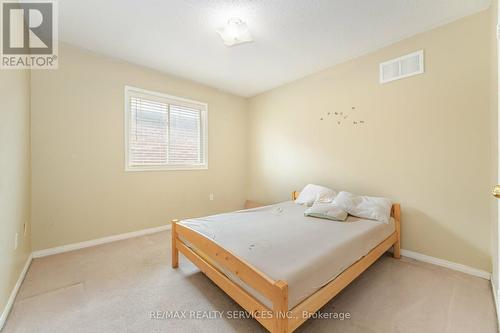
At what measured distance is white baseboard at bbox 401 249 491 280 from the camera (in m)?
2.00

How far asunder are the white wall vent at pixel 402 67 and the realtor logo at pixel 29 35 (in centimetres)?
359

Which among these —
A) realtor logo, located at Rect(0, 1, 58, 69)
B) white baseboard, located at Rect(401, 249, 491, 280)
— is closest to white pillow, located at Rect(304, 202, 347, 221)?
white baseboard, located at Rect(401, 249, 491, 280)

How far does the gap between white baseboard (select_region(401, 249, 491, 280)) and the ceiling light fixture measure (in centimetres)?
305

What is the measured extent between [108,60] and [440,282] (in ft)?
15.0

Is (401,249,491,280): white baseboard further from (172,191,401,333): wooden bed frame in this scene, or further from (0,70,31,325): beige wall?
(0,70,31,325): beige wall

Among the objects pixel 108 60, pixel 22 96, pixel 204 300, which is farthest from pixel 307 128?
pixel 22 96

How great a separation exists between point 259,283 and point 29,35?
11.3 ft

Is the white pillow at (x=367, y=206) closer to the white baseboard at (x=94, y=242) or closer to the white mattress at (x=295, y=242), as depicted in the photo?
the white mattress at (x=295, y=242)

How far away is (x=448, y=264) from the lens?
2.19m

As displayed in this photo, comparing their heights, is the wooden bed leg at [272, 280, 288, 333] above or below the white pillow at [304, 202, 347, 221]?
below

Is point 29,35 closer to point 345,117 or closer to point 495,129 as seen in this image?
point 345,117

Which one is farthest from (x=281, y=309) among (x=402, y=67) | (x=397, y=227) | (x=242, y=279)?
(x=402, y=67)

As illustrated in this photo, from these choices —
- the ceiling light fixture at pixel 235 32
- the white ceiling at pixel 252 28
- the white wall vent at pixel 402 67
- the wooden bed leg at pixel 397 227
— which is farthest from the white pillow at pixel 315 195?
the ceiling light fixture at pixel 235 32

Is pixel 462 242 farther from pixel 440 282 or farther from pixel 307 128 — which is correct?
pixel 307 128
